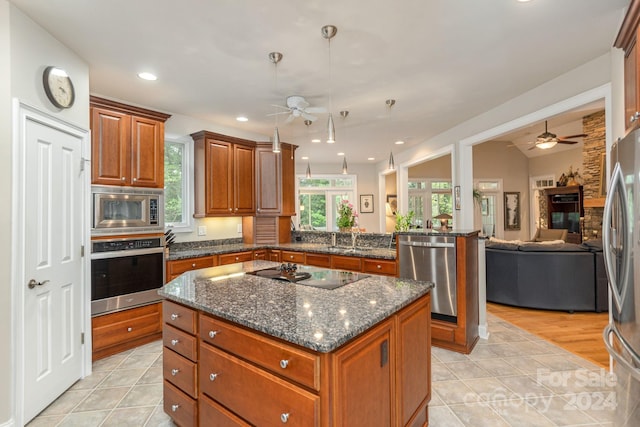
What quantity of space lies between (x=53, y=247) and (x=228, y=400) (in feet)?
6.11

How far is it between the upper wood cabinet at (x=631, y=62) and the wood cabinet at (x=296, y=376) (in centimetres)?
169

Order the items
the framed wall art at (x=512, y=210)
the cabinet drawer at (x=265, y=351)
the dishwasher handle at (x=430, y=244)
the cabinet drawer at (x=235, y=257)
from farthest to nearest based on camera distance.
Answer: the framed wall art at (x=512, y=210)
the cabinet drawer at (x=235, y=257)
the dishwasher handle at (x=430, y=244)
the cabinet drawer at (x=265, y=351)

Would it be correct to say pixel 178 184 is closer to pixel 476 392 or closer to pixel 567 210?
pixel 476 392

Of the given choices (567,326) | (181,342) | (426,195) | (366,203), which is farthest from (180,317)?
(426,195)

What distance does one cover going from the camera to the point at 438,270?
3258 mm

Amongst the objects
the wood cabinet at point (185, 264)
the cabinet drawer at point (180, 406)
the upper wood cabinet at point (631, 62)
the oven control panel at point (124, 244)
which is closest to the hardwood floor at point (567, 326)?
the upper wood cabinet at point (631, 62)

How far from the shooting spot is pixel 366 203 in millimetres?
9211

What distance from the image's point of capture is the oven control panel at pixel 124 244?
3008 mm

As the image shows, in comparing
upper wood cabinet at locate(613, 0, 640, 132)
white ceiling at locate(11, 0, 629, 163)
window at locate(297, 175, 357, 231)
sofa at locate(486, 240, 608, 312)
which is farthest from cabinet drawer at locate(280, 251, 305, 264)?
window at locate(297, 175, 357, 231)

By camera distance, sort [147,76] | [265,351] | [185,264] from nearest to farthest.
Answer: [265,351] → [147,76] → [185,264]

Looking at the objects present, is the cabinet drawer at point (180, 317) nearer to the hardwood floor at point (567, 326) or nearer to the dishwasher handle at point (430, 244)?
the dishwasher handle at point (430, 244)

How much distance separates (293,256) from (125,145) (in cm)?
238

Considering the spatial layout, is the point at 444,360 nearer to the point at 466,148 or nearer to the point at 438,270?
the point at 438,270

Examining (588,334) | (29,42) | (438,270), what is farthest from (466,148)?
(29,42)
